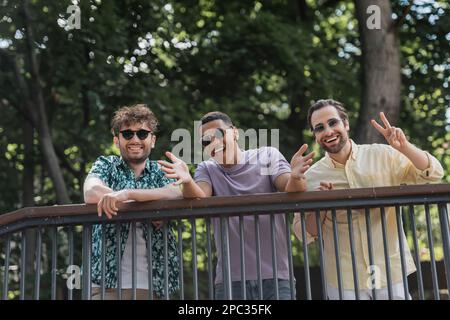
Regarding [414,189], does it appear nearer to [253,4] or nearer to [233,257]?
[233,257]

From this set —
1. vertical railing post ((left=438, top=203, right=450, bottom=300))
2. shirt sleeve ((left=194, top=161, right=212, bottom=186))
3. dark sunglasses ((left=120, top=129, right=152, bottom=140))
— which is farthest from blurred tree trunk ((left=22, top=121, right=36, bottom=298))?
vertical railing post ((left=438, top=203, right=450, bottom=300))

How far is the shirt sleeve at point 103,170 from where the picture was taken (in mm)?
3989

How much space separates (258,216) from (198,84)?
6155 mm

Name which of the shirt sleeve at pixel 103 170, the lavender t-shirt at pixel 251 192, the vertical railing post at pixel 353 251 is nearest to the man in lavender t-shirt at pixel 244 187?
the lavender t-shirt at pixel 251 192

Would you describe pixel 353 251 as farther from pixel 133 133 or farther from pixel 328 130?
pixel 133 133

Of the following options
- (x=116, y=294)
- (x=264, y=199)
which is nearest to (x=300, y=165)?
(x=264, y=199)

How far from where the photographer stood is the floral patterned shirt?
152 inches

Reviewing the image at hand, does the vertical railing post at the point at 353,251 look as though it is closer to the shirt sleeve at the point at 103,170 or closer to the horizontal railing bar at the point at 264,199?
the horizontal railing bar at the point at 264,199

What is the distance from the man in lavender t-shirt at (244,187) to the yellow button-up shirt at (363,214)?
0.65 feet

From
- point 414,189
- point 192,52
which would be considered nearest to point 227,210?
point 414,189

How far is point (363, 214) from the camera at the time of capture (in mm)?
3736

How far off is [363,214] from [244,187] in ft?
2.30

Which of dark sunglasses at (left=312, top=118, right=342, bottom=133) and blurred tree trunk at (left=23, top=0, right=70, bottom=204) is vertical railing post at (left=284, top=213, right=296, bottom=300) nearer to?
dark sunglasses at (left=312, top=118, right=342, bottom=133)

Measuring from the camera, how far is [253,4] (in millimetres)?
10305
